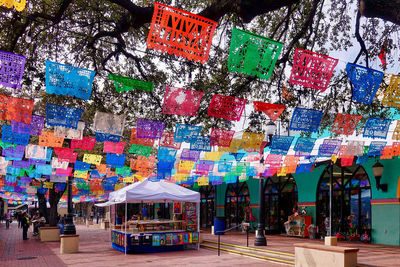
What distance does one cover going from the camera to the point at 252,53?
749 cm

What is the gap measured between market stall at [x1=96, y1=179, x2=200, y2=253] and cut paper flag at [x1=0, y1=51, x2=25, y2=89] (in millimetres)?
8352

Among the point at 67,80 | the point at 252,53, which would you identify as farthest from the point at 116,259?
the point at 252,53

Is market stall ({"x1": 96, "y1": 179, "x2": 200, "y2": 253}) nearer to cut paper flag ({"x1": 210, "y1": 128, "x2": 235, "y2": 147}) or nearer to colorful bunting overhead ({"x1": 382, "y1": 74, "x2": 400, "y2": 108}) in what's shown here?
cut paper flag ({"x1": 210, "y1": 128, "x2": 235, "y2": 147})

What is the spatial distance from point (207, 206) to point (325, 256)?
23.3 meters

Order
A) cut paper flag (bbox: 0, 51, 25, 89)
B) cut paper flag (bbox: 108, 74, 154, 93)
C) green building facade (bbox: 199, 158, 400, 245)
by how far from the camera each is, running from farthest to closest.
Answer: green building facade (bbox: 199, 158, 400, 245)
cut paper flag (bbox: 108, 74, 154, 93)
cut paper flag (bbox: 0, 51, 25, 89)

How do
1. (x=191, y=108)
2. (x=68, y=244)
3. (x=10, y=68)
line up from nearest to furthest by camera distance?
1. (x=10, y=68)
2. (x=191, y=108)
3. (x=68, y=244)

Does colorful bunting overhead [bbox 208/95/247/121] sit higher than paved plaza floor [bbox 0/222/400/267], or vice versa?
colorful bunting overhead [bbox 208/95/247/121]

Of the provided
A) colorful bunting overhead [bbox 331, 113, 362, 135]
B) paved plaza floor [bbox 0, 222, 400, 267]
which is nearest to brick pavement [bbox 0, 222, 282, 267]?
paved plaza floor [bbox 0, 222, 400, 267]

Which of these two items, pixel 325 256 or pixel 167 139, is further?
pixel 167 139

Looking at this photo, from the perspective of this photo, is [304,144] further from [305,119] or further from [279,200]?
[279,200]

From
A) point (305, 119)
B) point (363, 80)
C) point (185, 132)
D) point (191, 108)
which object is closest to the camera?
point (363, 80)

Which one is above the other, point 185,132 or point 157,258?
point 185,132

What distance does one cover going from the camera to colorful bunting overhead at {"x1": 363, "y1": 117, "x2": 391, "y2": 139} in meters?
11.5

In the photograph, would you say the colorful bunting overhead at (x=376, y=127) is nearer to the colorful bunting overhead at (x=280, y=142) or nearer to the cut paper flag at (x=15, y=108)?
the colorful bunting overhead at (x=280, y=142)
